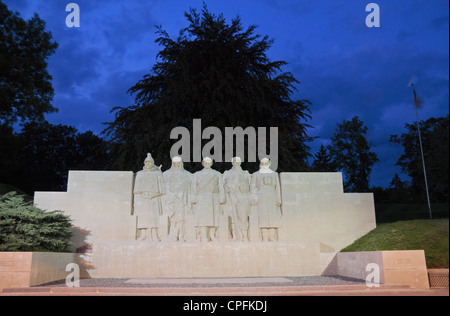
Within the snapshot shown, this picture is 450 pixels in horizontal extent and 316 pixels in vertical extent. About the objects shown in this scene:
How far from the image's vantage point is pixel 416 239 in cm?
973

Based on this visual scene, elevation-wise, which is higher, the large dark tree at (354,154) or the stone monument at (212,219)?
the large dark tree at (354,154)

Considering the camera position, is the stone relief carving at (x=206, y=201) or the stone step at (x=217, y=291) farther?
the stone relief carving at (x=206, y=201)

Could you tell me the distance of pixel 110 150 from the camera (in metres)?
19.0

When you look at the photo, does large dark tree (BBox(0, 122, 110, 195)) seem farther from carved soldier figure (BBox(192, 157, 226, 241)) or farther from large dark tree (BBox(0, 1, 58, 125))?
carved soldier figure (BBox(192, 157, 226, 241))

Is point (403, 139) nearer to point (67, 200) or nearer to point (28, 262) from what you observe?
point (67, 200)

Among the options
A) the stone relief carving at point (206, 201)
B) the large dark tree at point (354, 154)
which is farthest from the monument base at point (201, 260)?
the large dark tree at point (354, 154)

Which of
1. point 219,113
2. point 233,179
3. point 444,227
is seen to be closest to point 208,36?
point 219,113

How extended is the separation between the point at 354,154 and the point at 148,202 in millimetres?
29522

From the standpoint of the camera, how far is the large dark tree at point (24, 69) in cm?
2048

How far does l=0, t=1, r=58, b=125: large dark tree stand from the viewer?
2048 cm

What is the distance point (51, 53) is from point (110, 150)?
853 cm

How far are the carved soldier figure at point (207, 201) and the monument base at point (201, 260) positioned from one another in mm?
749

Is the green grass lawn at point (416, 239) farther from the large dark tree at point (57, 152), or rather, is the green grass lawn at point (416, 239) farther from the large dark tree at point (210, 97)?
the large dark tree at point (57, 152)
